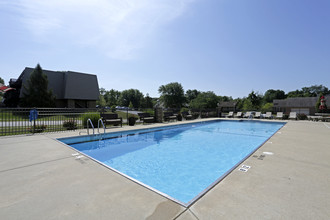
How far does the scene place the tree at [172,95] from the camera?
60.0 metres

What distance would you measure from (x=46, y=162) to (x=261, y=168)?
16.4 feet

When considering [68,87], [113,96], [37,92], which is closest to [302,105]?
[68,87]

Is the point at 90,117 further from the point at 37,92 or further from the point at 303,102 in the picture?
the point at 303,102

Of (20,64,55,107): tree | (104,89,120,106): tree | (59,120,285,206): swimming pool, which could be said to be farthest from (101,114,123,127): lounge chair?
(104,89,120,106): tree

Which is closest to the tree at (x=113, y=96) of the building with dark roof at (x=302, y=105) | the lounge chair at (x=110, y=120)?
the lounge chair at (x=110, y=120)

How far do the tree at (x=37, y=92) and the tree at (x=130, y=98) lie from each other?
54.0 meters

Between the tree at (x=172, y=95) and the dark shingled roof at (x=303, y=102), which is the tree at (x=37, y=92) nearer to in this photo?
the tree at (x=172, y=95)

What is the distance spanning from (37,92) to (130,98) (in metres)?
56.3

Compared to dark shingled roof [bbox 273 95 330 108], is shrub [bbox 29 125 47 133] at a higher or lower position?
lower

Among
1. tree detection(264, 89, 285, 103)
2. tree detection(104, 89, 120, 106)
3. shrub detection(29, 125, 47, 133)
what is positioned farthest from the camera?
tree detection(264, 89, 285, 103)

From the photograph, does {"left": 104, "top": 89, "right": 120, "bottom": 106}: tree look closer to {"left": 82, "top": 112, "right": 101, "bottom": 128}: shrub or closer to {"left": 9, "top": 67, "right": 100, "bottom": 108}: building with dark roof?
{"left": 9, "top": 67, "right": 100, "bottom": 108}: building with dark roof

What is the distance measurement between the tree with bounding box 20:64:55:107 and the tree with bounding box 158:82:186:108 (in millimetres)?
41366

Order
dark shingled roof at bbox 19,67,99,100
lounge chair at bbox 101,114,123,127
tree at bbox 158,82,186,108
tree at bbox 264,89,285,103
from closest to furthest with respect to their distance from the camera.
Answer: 1. lounge chair at bbox 101,114,123,127
2. dark shingled roof at bbox 19,67,99,100
3. tree at bbox 158,82,186,108
4. tree at bbox 264,89,285,103

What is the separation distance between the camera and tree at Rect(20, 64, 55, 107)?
854 inches
